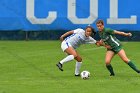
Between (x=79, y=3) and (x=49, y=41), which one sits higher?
(x=79, y=3)

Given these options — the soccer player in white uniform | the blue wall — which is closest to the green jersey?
the soccer player in white uniform

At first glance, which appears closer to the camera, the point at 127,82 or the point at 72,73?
the point at 127,82

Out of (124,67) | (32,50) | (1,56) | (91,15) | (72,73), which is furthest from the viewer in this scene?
(91,15)

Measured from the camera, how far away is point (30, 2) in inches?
1176

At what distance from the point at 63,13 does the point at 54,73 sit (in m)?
13.7

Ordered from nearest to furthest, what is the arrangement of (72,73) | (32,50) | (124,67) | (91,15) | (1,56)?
(72,73) < (124,67) < (1,56) < (32,50) < (91,15)

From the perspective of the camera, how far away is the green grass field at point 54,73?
1297 cm

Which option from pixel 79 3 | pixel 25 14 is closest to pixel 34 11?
pixel 25 14

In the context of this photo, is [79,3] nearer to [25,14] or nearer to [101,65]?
[25,14]

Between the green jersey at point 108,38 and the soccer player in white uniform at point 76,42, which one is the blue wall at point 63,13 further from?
the green jersey at point 108,38

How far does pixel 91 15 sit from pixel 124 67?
11.7 meters

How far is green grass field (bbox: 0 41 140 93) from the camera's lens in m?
13.0

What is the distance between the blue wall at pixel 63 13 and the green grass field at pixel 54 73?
13.0ft

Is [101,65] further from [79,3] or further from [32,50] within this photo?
[79,3]
